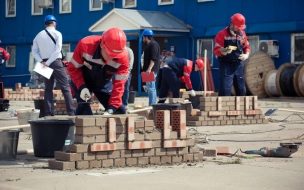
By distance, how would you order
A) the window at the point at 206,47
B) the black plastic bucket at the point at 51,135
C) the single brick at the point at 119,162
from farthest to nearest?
1. the window at the point at 206,47
2. the black plastic bucket at the point at 51,135
3. the single brick at the point at 119,162

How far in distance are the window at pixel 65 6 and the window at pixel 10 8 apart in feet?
16.7

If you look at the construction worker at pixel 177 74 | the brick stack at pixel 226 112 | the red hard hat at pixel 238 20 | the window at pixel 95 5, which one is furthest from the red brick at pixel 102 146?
the window at pixel 95 5

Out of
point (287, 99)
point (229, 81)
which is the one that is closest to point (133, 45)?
point (287, 99)

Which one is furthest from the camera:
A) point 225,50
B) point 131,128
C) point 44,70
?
point 225,50

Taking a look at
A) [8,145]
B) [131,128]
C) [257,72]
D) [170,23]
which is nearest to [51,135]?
[8,145]

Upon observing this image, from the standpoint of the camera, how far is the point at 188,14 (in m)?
35.1

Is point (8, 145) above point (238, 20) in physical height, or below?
below

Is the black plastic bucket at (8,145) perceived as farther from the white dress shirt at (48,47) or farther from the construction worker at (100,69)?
the white dress shirt at (48,47)

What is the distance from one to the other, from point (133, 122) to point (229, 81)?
282 inches

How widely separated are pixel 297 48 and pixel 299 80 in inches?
142

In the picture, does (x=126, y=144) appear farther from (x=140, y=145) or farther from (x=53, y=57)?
(x=53, y=57)

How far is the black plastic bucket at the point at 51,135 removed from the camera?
31.3 feet

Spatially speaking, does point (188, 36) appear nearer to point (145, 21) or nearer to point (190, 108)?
point (145, 21)

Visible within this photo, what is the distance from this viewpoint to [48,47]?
13891mm
